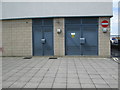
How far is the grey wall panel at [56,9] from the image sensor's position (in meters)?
12.0

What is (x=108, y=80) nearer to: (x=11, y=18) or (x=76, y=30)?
(x=76, y=30)

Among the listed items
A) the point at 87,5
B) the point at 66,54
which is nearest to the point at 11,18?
the point at 66,54

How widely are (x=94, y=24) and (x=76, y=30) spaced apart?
5.50 feet

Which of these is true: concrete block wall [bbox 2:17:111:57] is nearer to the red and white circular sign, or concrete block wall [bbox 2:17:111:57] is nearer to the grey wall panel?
the red and white circular sign

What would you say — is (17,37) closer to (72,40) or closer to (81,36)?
(72,40)

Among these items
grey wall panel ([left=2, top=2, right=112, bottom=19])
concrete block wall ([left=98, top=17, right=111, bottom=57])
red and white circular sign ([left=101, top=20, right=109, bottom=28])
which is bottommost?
concrete block wall ([left=98, top=17, right=111, bottom=57])

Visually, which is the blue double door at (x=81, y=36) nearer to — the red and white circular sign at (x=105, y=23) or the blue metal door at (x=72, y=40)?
the blue metal door at (x=72, y=40)

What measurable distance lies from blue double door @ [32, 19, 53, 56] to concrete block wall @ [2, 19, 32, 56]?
46 centimetres

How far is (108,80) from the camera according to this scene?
593 centimetres

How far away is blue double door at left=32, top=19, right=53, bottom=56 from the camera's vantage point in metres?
12.6

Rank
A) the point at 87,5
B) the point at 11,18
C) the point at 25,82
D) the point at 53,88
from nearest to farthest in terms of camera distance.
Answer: the point at 53,88
the point at 25,82
the point at 87,5
the point at 11,18

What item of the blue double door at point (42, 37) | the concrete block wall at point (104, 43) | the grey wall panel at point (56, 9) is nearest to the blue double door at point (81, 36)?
the concrete block wall at point (104, 43)

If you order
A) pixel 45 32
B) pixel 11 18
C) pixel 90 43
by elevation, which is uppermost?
pixel 11 18

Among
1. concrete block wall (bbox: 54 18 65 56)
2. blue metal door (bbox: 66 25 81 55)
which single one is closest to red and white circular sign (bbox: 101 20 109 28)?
blue metal door (bbox: 66 25 81 55)
